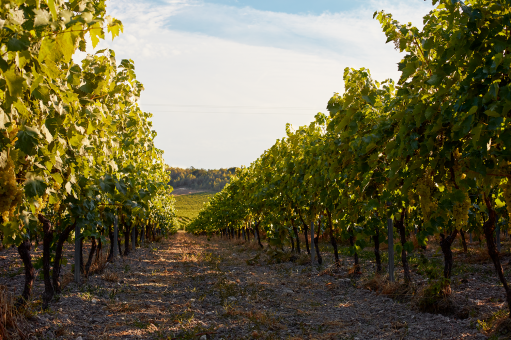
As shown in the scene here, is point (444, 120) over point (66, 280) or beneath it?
over

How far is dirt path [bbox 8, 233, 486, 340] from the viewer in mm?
4250

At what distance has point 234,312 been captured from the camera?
16.8ft

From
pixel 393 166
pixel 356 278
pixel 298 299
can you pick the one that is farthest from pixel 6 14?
pixel 356 278

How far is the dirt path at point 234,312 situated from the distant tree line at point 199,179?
91263 mm

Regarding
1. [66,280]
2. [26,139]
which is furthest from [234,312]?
[26,139]

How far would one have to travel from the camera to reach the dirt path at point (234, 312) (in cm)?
425

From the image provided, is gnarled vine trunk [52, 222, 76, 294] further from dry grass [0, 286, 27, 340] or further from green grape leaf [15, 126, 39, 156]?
green grape leaf [15, 126, 39, 156]

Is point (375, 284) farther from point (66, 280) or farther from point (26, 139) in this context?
point (26, 139)

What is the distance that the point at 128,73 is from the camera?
5.41m

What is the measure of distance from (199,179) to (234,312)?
346 ft

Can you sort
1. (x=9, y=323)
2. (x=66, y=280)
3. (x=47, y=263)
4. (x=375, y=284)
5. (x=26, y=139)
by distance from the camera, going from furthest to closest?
1. (x=66, y=280)
2. (x=375, y=284)
3. (x=47, y=263)
4. (x=9, y=323)
5. (x=26, y=139)

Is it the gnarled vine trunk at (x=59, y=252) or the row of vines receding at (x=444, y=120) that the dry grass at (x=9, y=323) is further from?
the row of vines receding at (x=444, y=120)

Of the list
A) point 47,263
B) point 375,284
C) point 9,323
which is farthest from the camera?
point 375,284

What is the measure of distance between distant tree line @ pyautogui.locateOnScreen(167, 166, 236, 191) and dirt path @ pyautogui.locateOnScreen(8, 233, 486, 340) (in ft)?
299
